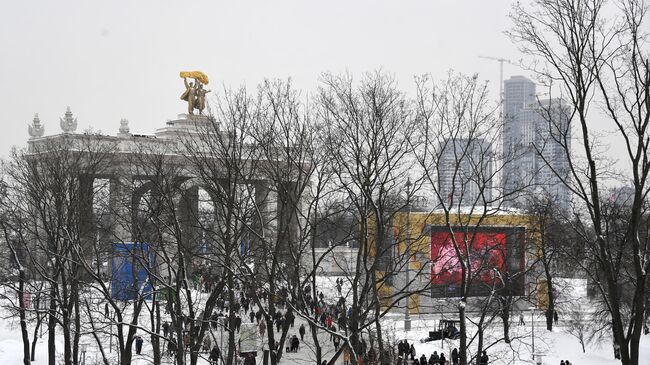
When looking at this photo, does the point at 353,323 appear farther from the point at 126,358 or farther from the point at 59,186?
the point at 59,186

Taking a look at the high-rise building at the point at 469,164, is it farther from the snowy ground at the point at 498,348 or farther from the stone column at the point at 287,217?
the snowy ground at the point at 498,348

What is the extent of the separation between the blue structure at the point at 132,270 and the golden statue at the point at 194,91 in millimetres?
20807

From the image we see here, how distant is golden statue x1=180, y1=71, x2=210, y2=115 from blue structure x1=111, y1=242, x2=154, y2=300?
2081 cm

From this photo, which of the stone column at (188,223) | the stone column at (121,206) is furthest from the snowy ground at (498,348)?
the stone column at (121,206)

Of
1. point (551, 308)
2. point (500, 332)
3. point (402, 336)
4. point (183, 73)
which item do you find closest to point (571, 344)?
point (551, 308)

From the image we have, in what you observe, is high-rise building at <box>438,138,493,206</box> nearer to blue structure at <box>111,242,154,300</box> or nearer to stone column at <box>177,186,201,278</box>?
stone column at <box>177,186,201,278</box>

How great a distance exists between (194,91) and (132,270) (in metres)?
40.8

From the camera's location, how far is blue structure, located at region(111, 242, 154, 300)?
54.6ft

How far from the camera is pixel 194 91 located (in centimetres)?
5978

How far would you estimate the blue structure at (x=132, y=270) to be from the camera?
16.7m

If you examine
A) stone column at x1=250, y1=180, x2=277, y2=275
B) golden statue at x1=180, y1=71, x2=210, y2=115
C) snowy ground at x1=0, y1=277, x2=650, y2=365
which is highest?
golden statue at x1=180, y1=71, x2=210, y2=115

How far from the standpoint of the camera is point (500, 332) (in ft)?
124

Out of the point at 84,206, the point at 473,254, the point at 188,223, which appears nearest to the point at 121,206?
the point at 188,223

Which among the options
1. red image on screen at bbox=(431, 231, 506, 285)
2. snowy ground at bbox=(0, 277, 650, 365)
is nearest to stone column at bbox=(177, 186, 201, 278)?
snowy ground at bbox=(0, 277, 650, 365)
